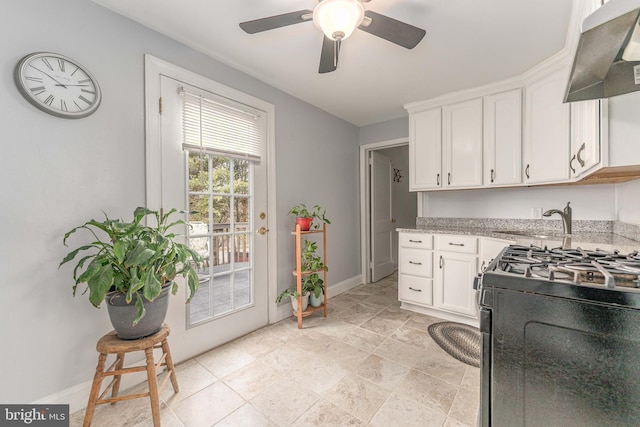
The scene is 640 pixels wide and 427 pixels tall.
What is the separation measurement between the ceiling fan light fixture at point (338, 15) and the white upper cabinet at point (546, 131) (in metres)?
1.94

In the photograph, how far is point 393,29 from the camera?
1401 millimetres

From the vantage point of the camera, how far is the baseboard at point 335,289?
2670mm

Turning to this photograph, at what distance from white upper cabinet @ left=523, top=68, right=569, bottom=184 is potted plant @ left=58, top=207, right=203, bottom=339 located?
114 inches

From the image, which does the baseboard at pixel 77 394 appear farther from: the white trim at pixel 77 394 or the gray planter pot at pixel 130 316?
the gray planter pot at pixel 130 316

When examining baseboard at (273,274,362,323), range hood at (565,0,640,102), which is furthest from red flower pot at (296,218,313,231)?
range hood at (565,0,640,102)

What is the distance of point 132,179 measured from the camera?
67.0 inches

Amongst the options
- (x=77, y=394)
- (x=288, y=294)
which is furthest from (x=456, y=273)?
(x=77, y=394)

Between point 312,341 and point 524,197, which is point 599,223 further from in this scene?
point 312,341

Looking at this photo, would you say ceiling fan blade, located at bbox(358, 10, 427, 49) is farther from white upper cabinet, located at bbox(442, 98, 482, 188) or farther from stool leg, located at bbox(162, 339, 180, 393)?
stool leg, located at bbox(162, 339, 180, 393)

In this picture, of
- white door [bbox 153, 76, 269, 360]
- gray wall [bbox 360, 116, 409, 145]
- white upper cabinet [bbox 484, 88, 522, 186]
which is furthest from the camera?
gray wall [bbox 360, 116, 409, 145]

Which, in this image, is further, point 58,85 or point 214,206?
point 214,206

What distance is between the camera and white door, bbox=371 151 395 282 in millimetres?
3930

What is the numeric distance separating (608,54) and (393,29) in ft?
3.01

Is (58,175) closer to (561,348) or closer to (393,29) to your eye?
(393,29)
